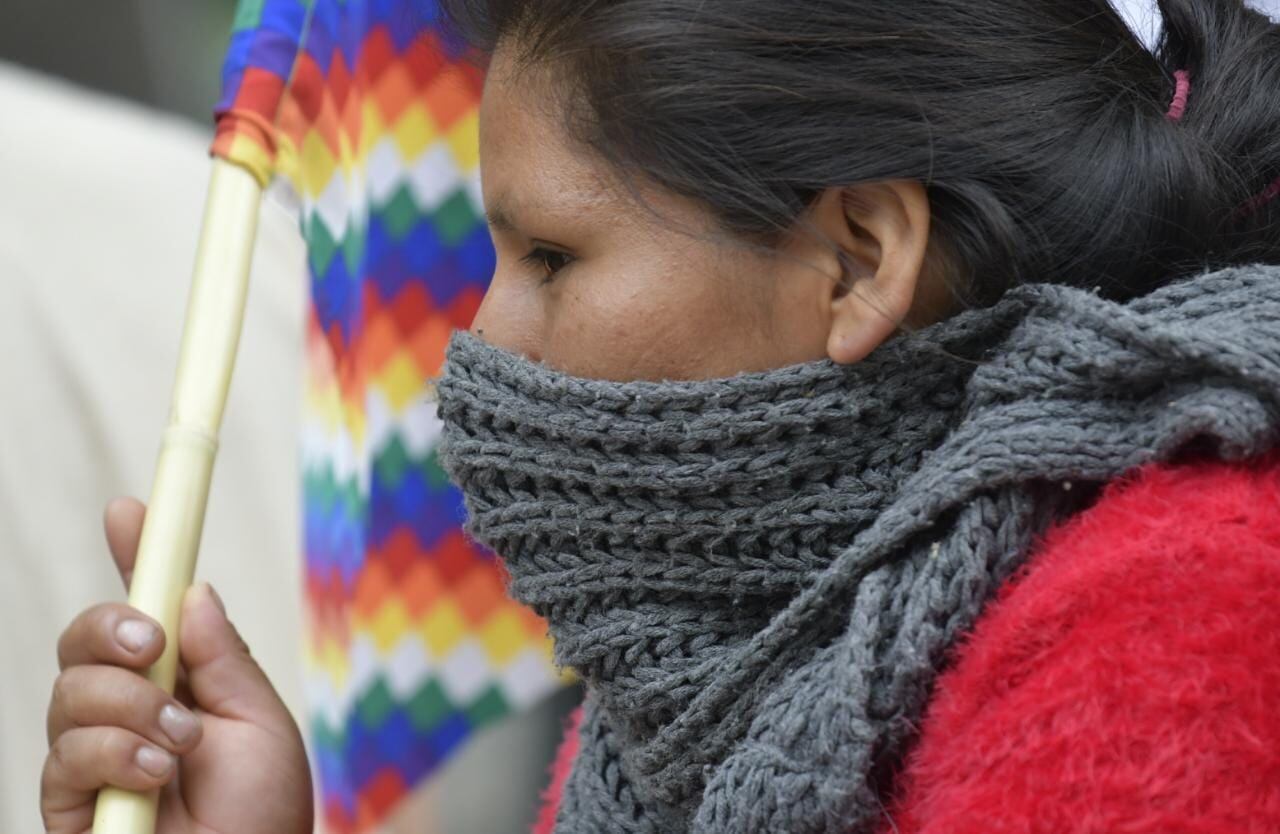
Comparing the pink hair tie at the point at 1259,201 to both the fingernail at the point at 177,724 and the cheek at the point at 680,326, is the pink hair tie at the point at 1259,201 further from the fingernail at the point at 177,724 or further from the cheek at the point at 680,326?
the fingernail at the point at 177,724

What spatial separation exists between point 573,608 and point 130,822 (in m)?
0.62

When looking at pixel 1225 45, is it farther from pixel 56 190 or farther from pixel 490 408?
pixel 56 190

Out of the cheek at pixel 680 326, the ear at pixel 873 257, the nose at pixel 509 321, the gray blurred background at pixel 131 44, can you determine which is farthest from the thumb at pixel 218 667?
the gray blurred background at pixel 131 44

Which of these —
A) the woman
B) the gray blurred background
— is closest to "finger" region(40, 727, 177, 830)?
the woman

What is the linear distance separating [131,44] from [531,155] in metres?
3.40

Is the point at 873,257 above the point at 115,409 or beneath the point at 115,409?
beneath

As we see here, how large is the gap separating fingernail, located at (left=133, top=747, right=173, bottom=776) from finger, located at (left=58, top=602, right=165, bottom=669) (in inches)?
3.8

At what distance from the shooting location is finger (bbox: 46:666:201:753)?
1520 millimetres

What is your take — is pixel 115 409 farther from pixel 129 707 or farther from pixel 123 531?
pixel 129 707

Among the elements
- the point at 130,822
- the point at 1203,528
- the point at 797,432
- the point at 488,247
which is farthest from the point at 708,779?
the point at 488,247

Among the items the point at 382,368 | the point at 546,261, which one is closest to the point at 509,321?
the point at 546,261

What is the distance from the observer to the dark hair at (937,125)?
1.19 m

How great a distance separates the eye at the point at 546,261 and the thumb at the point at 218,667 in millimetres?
616

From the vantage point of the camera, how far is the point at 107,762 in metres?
1.50
